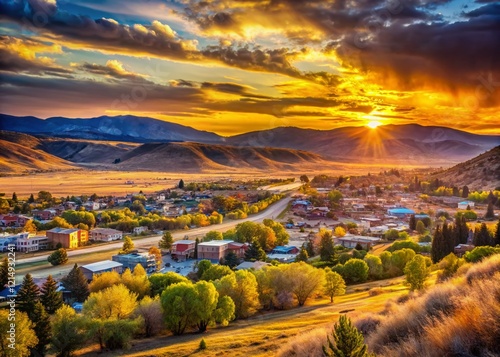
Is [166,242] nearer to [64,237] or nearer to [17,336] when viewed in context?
[64,237]

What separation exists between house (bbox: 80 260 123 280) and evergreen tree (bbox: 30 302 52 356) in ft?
51.2

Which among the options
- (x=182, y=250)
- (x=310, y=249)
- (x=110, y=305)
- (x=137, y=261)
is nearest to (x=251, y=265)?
(x=310, y=249)

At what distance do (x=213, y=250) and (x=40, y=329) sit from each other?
30540mm

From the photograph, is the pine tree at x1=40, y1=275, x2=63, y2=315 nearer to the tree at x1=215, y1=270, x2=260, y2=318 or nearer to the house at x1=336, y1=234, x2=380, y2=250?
the tree at x1=215, y1=270, x2=260, y2=318

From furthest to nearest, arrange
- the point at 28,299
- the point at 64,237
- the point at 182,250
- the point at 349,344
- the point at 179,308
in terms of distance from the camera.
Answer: the point at 64,237
the point at 182,250
the point at 28,299
the point at 179,308
the point at 349,344

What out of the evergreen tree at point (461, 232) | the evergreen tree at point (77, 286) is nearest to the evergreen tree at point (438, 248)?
the evergreen tree at point (461, 232)

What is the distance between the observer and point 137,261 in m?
48.7

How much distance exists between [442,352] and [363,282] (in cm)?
3723

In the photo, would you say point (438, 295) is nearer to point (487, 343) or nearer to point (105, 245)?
point (487, 343)

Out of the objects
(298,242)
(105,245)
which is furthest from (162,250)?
(298,242)

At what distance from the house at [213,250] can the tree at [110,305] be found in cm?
2530

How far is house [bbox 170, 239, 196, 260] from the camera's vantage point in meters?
56.6

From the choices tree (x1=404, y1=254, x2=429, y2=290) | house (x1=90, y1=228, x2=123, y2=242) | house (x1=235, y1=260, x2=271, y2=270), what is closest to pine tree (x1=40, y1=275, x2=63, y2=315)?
house (x1=235, y1=260, x2=271, y2=270)

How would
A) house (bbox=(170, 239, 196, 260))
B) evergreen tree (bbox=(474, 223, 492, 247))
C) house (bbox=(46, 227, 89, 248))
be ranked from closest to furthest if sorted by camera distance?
evergreen tree (bbox=(474, 223, 492, 247)) < house (bbox=(170, 239, 196, 260)) < house (bbox=(46, 227, 89, 248))
